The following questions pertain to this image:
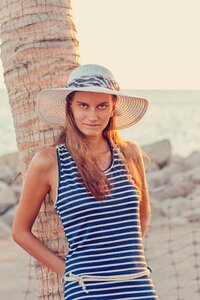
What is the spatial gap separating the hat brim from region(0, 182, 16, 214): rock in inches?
329

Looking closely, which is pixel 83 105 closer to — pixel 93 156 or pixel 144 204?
pixel 93 156

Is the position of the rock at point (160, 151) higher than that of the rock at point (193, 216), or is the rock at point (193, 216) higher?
the rock at point (193, 216)

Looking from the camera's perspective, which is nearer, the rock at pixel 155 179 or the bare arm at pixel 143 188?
the bare arm at pixel 143 188

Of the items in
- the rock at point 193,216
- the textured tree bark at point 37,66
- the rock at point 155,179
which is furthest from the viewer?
the rock at point 155,179

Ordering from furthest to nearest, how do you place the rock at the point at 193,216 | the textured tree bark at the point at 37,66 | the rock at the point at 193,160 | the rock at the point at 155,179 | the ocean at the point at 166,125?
the ocean at the point at 166,125, the rock at the point at 193,160, the rock at the point at 155,179, the rock at the point at 193,216, the textured tree bark at the point at 37,66

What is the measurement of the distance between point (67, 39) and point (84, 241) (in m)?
1.02

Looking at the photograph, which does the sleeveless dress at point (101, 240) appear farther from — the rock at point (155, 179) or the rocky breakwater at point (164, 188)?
the rock at point (155, 179)

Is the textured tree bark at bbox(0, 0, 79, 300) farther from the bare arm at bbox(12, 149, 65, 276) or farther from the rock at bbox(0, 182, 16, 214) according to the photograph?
the rock at bbox(0, 182, 16, 214)

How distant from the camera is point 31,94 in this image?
3.46 metres

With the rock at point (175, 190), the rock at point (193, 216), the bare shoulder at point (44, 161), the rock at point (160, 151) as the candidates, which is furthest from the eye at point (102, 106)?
the rock at point (160, 151)

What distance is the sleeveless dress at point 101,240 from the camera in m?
2.80

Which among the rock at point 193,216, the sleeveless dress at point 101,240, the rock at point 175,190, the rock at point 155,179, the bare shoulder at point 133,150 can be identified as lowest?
the rock at point 155,179

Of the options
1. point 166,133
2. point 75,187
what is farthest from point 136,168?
point 166,133

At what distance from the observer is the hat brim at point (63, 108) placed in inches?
121
